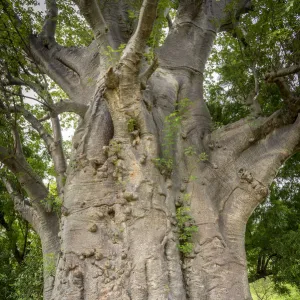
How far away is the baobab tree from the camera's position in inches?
123

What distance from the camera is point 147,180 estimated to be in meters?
3.42

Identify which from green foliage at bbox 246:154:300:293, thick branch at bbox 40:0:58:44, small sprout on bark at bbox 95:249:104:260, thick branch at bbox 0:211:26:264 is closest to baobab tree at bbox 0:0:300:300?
small sprout on bark at bbox 95:249:104:260

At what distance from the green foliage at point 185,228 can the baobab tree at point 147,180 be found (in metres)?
0.01

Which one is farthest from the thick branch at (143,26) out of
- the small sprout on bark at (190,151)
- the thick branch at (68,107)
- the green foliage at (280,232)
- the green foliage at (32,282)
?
the green foliage at (280,232)

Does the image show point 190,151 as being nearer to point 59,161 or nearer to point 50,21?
point 59,161

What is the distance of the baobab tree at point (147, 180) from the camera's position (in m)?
A: 3.13

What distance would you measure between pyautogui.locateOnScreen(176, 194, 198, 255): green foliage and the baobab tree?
0.01 m

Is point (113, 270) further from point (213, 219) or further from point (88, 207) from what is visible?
point (213, 219)

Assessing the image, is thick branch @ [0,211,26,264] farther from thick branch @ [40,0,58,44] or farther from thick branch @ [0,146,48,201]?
thick branch @ [40,0,58,44]

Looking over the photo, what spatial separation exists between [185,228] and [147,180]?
65cm

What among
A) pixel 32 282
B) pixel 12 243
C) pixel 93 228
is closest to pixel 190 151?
pixel 93 228

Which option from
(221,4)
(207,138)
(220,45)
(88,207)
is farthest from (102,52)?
(220,45)

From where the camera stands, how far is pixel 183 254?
3477 millimetres

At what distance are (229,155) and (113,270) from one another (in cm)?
207
